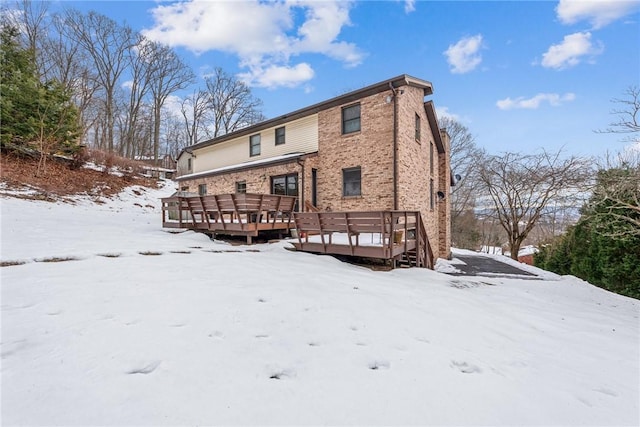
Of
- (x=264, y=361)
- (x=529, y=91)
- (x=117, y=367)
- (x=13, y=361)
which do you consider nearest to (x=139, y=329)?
(x=117, y=367)

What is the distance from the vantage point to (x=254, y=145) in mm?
15422

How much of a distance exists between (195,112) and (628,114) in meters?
36.3

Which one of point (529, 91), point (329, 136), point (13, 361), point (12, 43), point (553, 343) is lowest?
point (553, 343)

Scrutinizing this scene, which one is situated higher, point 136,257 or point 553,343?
point 136,257

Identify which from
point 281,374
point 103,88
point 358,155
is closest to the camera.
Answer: point 281,374

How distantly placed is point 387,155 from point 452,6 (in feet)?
20.7

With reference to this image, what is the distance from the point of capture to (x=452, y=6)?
416 inches

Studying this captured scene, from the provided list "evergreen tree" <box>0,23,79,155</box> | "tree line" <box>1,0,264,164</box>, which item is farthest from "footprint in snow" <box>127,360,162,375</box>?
"tree line" <box>1,0,264,164</box>

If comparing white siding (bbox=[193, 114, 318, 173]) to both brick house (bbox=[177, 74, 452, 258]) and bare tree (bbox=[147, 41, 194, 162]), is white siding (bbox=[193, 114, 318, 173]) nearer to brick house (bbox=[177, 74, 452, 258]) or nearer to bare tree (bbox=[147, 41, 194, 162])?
brick house (bbox=[177, 74, 452, 258])

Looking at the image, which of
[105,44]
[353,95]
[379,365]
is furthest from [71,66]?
[379,365]

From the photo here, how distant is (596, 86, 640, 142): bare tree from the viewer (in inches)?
241

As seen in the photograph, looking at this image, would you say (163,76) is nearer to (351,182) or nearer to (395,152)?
(351,182)

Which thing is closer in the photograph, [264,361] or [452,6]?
[264,361]

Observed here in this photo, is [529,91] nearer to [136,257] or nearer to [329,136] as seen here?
[329,136]
